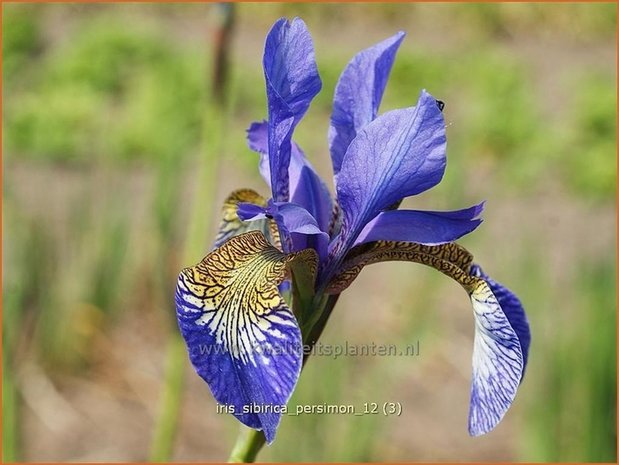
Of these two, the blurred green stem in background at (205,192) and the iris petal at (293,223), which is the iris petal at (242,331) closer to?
the iris petal at (293,223)

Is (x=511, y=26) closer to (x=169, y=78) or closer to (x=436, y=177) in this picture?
(x=169, y=78)

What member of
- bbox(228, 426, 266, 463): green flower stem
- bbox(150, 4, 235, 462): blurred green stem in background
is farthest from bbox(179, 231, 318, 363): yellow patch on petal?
bbox(150, 4, 235, 462): blurred green stem in background

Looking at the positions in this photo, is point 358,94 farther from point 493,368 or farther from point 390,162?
point 493,368

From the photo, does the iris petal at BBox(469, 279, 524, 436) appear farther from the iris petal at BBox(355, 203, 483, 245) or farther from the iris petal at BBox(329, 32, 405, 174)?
the iris petal at BBox(329, 32, 405, 174)

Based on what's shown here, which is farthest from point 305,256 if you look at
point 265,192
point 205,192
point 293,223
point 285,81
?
point 265,192

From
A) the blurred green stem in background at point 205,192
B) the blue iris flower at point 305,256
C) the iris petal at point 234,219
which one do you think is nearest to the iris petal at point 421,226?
the blue iris flower at point 305,256

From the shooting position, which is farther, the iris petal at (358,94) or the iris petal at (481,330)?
the iris petal at (358,94)
